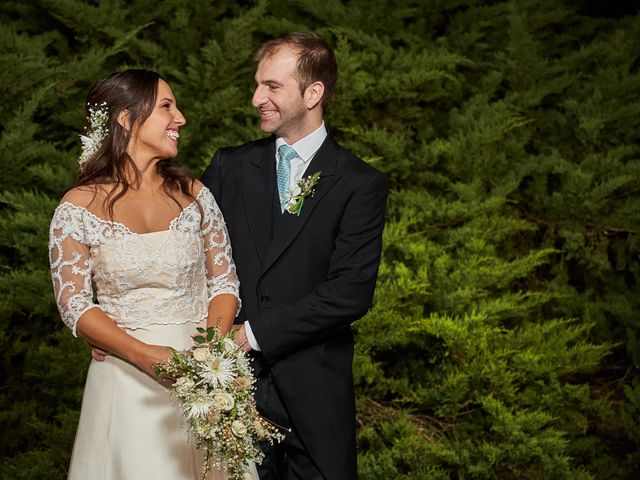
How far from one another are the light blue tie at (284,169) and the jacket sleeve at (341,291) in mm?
216

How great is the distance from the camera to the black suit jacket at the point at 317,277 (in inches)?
119

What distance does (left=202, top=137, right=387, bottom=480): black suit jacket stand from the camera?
302cm

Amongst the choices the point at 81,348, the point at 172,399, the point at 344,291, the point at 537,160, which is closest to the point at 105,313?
the point at 172,399

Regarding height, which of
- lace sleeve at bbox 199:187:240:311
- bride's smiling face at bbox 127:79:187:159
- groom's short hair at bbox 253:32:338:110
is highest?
groom's short hair at bbox 253:32:338:110

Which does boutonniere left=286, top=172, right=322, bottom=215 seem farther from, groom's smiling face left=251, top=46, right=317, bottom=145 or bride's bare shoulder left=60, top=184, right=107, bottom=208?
bride's bare shoulder left=60, top=184, right=107, bottom=208

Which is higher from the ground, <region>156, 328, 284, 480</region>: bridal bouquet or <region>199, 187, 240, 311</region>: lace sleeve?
<region>199, 187, 240, 311</region>: lace sleeve

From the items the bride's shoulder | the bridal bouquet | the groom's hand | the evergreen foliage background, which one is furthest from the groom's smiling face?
the evergreen foliage background

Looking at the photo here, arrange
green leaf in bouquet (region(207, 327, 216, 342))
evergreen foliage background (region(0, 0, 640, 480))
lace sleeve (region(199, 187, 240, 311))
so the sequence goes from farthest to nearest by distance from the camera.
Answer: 1. evergreen foliage background (region(0, 0, 640, 480))
2. lace sleeve (region(199, 187, 240, 311))
3. green leaf in bouquet (region(207, 327, 216, 342))

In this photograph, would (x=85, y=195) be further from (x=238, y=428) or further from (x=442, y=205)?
(x=442, y=205)

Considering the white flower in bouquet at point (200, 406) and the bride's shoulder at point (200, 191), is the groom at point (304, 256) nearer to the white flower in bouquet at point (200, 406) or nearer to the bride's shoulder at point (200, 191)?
the bride's shoulder at point (200, 191)

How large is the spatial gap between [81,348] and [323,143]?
1.85 meters

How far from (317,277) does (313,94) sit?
0.60m

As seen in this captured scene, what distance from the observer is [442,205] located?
528cm

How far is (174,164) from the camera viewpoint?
3.08 metres
